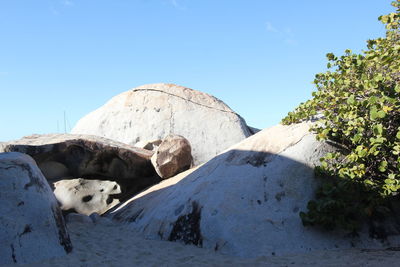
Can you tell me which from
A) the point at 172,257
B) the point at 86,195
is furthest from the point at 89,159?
the point at 172,257

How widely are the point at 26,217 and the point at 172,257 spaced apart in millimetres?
2105

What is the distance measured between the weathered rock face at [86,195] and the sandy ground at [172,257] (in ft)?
14.0

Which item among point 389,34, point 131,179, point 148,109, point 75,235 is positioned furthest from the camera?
point 148,109

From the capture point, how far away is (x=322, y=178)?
666cm

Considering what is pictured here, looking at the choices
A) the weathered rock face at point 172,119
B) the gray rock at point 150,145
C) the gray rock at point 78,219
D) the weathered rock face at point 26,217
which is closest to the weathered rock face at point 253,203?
the gray rock at point 78,219

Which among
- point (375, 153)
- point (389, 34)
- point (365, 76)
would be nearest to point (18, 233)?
point (375, 153)

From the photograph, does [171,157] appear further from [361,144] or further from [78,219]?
[361,144]

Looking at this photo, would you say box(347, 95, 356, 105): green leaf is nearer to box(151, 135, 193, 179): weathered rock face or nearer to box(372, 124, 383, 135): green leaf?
box(372, 124, 383, 135): green leaf

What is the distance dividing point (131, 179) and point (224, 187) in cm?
452

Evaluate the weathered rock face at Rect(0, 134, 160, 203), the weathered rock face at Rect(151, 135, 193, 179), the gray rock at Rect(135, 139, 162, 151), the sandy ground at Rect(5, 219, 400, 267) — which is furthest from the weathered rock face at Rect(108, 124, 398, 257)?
the gray rock at Rect(135, 139, 162, 151)

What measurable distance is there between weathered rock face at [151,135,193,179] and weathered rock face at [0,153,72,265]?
3.81 metres

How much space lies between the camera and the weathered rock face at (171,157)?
10.2 m

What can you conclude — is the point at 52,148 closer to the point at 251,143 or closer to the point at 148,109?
the point at 251,143

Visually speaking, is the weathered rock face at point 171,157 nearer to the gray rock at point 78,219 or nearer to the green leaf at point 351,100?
the gray rock at point 78,219
